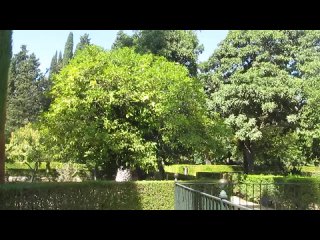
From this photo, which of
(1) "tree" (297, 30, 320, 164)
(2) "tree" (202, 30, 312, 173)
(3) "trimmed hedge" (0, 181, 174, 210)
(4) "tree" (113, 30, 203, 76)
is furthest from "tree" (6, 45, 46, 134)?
(3) "trimmed hedge" (0, 181, 174, 210)

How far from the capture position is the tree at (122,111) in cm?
1368

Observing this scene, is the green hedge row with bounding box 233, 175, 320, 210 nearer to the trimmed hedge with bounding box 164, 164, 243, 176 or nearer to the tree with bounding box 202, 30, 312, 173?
the tree with bounding box 202, 30, 312, 173

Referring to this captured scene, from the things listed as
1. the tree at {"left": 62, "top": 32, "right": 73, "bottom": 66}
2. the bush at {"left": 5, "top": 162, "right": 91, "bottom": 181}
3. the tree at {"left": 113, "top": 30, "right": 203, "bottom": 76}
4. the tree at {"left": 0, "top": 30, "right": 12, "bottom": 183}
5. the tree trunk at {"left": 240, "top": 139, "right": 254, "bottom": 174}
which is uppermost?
the tree at {"left": 62, "top": 32, "right": 73, "bottom": 66}

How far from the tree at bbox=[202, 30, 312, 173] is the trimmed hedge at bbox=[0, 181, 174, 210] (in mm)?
8781

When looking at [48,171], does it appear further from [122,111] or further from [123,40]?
[122,111]

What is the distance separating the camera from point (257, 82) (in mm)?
19125

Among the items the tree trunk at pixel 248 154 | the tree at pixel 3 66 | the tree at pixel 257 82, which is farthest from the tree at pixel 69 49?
the tree at pixel 3 66

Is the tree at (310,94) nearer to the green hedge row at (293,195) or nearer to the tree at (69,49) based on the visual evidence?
the green hedge row at (293,195)

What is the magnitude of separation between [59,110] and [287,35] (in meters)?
12.2

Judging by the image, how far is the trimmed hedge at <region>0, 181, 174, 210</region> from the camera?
9.49 metres

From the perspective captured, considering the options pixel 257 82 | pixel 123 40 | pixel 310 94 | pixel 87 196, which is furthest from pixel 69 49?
pixel 87 196

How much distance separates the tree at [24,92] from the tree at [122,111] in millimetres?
22944

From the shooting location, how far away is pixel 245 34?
20500 mm
